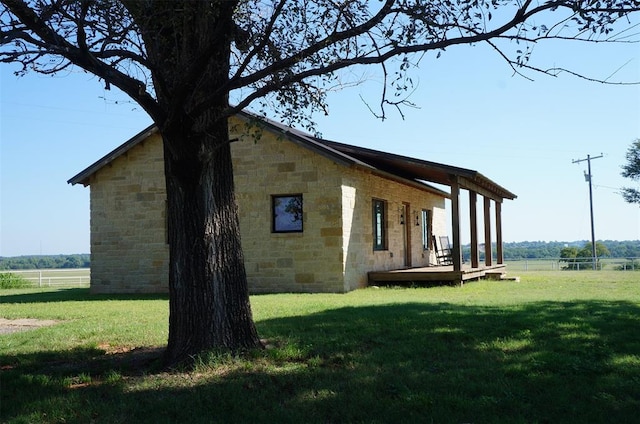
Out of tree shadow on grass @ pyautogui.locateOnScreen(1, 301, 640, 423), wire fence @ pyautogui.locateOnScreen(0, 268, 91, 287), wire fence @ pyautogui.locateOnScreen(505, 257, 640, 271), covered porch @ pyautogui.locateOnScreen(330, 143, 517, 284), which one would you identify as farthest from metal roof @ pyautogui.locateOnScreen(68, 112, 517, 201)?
wire fence @ pyautogui.locateOnScreen(505, 257, 640, 271)

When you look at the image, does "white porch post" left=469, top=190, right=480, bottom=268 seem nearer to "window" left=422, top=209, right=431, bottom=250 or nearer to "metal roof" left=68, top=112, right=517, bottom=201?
"metal roof" left=68, top=112, right=517, bottom=201

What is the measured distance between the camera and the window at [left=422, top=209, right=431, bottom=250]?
2454 cm

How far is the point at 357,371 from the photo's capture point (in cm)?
636

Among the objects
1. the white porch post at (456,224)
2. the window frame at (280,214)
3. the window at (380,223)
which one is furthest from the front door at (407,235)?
the window frame at (280,214)

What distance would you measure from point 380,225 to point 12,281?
50.3 feet

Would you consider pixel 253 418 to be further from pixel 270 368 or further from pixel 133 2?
pixel 133 2

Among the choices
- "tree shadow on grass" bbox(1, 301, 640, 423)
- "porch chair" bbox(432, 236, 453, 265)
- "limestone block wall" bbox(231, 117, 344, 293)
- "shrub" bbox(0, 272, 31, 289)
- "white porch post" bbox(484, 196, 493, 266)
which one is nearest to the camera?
"tree shadow on grass" bbox(1, 301, 640, 423)

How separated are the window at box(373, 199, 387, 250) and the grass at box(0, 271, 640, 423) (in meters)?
8.66

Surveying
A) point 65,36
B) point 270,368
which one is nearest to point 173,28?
point 65,36

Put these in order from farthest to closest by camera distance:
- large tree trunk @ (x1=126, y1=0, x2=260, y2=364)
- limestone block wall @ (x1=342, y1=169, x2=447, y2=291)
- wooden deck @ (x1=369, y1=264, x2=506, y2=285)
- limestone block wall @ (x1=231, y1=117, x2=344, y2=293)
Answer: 1. wooden deck @ (x1=369, y1=264, x2=506, y2=285)
2. limestone block wall @ (x1=342, y1=169, x2=447, y2=291)
3. limestone block wall @ (x1=231, y1=117, x2=344, y2=293)
4. large tree trunk @ (x1=126, y1=0, x2=260, y2=364)

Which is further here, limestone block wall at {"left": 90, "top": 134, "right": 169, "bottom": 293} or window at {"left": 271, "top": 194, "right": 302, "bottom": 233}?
limestone block wall at {"left": 90, "top": 134, "right": 169, "bottom": 293}

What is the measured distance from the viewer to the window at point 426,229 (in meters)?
24.5

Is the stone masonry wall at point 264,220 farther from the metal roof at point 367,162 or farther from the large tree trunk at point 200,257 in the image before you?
the large tree trunk at point 200,257

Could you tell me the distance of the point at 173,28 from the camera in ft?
22.6
